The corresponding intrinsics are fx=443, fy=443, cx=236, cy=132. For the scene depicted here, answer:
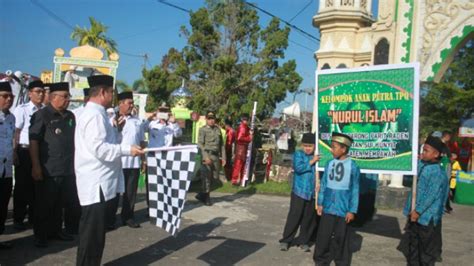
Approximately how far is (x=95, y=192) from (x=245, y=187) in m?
7.50

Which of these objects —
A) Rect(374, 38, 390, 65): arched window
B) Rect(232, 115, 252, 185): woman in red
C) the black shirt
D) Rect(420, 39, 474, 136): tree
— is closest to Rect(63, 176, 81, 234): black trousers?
the black shirt

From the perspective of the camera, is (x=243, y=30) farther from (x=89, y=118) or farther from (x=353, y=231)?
(x=89, y=118)

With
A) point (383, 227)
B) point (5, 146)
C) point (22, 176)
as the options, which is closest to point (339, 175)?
point (383, 227)

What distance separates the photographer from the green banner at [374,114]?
17.5 ft

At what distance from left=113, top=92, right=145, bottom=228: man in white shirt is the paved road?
0.26m

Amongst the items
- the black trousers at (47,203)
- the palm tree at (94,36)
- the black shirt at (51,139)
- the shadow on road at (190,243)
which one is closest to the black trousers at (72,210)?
the black trousers at (47,203)

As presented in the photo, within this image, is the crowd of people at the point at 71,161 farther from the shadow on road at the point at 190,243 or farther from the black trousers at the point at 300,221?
the black trousers at the point at 300,221

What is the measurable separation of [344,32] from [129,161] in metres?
7.19

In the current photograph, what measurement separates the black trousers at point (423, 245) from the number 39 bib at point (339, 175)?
0.97 metres

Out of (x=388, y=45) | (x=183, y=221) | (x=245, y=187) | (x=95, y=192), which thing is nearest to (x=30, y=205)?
(x=183, y=221)

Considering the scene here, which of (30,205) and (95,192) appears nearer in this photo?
(95,192)

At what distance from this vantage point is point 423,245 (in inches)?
196

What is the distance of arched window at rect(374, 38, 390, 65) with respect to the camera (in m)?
10.2

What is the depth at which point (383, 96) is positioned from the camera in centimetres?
550
